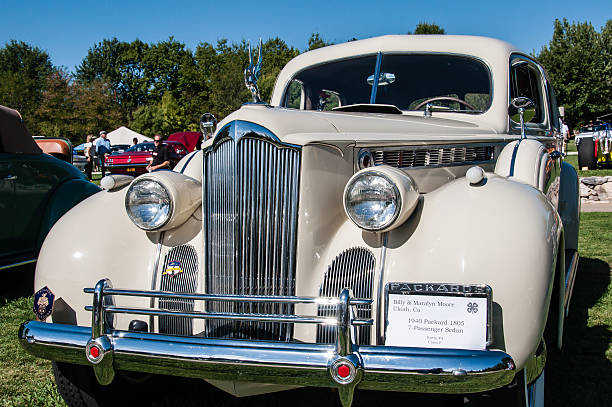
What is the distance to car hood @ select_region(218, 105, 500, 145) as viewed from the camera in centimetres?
219

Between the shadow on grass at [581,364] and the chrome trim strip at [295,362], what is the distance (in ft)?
3.99

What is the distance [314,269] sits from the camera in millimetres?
2174

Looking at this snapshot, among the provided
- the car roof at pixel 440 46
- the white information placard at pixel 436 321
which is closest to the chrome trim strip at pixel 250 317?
the white information placard at pixel 436 321

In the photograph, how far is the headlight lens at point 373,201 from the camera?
2039mm

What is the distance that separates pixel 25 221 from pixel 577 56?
1642 inches

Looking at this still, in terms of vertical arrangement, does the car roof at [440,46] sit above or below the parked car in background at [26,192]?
above

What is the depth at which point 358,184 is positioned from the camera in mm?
2076

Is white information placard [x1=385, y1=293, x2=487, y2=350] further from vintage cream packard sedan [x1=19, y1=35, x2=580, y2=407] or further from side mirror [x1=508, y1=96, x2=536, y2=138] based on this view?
side mirror [x1=508, y1=96, x2=536, y2=138]

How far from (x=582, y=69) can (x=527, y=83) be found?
40.4 m

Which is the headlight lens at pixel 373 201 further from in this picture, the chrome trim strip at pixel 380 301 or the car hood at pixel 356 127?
the car hood at pixel 356 127

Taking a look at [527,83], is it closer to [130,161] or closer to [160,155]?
[160,155]

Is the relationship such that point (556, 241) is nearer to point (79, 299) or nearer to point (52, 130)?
point (79, 299)

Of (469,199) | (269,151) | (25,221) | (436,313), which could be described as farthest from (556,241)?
(25,221)

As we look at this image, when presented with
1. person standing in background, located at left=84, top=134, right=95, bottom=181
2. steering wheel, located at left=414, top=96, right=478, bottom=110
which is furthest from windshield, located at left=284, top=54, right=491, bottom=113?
person standing in background, located at left=84, top=134, right=95, bottom=181
